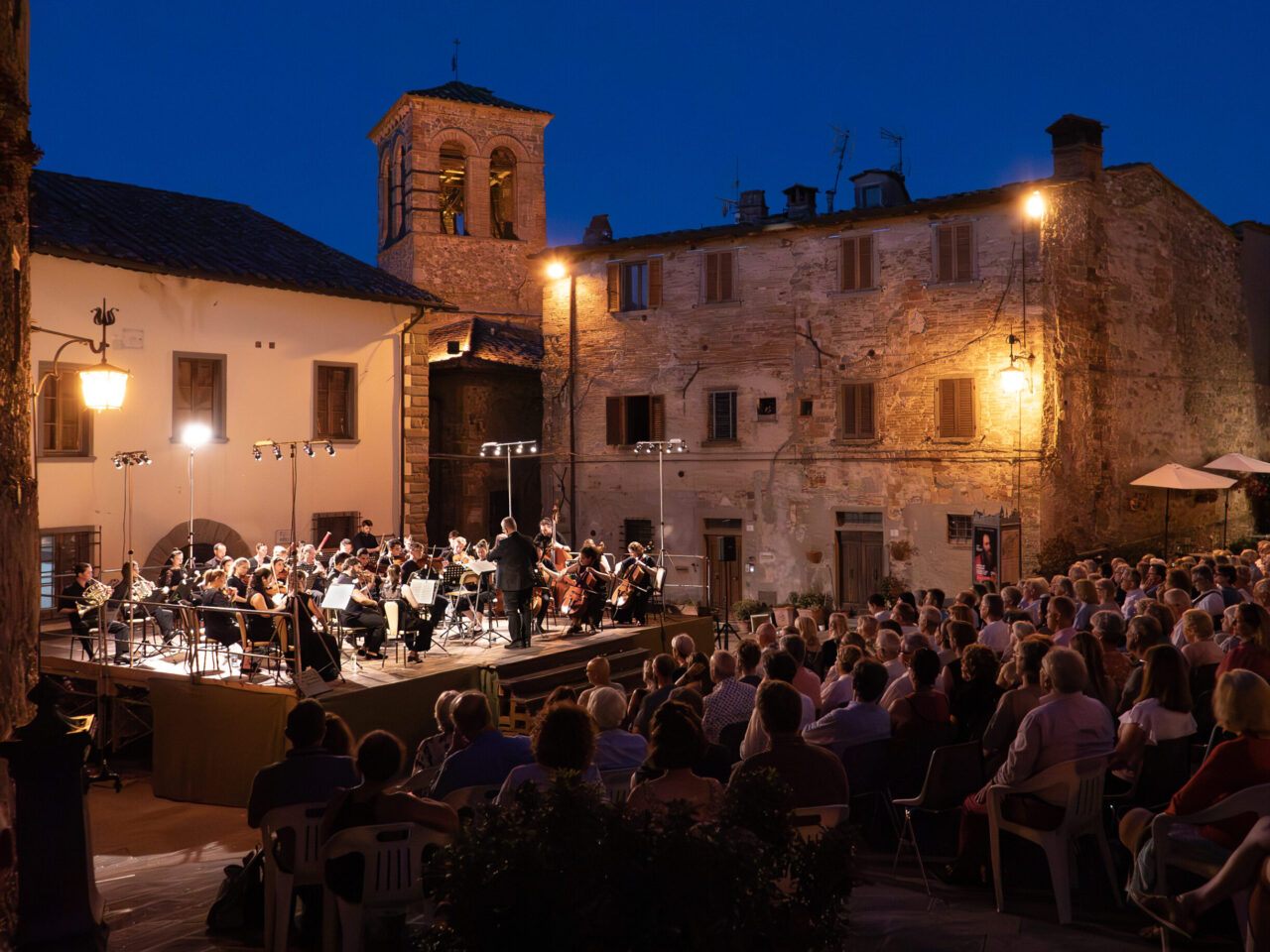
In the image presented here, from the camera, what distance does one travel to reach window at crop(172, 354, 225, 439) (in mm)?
17844

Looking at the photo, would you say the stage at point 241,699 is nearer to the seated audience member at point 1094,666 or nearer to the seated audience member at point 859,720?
the seated audience member at point 859,720

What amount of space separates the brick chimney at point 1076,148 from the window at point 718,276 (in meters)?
6.75

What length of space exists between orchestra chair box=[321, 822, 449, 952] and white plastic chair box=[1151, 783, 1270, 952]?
2848mm

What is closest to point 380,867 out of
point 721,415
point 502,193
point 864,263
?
point 864,263

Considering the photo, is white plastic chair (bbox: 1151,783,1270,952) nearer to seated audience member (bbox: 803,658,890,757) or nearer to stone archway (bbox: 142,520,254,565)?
seated audience member (bbox: 803,658,890,757)

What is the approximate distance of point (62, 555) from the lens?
53.2ft

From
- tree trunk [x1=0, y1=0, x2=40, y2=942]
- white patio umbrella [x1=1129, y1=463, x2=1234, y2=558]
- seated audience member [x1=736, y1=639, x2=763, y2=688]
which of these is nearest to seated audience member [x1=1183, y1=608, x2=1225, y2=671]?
seated audience member [x1=736, y1=639, x2=763, y2=688]

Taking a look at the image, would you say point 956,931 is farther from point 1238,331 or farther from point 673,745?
point 1238,331

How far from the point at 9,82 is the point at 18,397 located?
5.32 feet

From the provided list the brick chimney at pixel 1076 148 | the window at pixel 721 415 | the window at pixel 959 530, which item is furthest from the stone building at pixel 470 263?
the brick chimney at pixel 1076 148

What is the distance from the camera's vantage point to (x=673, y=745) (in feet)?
13.7

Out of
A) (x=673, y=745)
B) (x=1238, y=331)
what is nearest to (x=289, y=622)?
(x=673, y=745)

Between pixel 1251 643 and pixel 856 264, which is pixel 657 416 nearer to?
pixel 856 264

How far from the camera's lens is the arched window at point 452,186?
32688 millimetres
